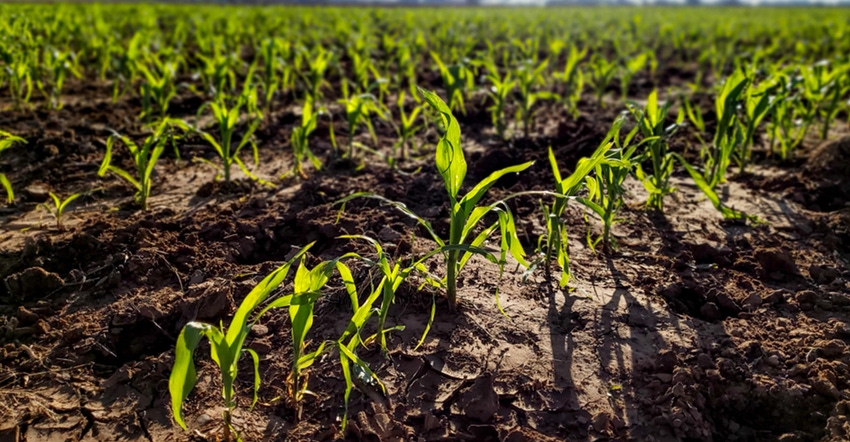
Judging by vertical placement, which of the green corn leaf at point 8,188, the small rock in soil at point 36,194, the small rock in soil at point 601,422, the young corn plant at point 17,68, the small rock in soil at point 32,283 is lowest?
the small rock in soil at point 601,422

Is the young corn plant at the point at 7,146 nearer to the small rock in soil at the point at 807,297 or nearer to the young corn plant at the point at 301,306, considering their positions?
the young corn plant at the point at 301,306

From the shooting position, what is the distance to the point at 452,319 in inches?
83.9

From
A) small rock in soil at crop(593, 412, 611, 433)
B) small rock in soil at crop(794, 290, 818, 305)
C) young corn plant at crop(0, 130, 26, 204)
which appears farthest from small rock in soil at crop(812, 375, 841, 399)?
young corn plant at crop(0, 130, 26, 204)

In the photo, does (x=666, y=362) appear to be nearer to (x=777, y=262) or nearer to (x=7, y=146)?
(x=777, y=262)

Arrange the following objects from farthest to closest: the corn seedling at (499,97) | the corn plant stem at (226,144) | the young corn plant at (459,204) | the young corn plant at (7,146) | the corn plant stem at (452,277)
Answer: the corn seedling at (499,97), the corn plant stem at (226,144), the young corn plant at (7,146), the corn plant stem at (452,277), the young corn plant at (459,204)

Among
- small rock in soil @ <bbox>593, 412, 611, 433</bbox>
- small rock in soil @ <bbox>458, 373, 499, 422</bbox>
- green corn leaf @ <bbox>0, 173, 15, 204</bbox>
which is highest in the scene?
green corn leaf @ <bbox>0, 173, 15, 204</bbox>

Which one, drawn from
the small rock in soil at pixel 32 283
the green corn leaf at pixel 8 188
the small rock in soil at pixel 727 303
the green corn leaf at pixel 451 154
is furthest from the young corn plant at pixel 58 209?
the small rock in soil at pixel 727 303

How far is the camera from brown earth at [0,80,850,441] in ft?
5.69

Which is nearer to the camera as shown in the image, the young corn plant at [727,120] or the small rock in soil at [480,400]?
the small rock in soil at [480,400]

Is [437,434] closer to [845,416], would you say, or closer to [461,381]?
[461,381]

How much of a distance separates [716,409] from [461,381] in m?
0.77

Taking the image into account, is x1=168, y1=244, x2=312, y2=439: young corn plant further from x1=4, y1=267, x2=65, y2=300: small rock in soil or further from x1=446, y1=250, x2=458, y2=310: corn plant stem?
x1=4, y1=267, x2=65, y2=300: small rock in soil

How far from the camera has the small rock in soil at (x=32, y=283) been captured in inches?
88.0

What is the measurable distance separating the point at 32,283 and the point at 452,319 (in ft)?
5.19
